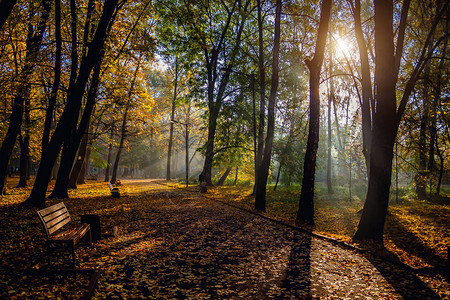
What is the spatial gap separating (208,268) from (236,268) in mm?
537

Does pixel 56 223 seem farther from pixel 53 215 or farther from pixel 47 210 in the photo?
pixel 47 210

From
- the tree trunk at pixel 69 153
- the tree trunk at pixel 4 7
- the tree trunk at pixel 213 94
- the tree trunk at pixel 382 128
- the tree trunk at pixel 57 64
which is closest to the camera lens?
the tree trunk at pixel 4 7

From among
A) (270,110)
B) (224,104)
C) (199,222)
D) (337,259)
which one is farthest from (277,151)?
(337,259)

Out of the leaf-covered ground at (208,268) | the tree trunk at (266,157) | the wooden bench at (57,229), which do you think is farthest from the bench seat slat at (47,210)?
the tree trunk at (266,157)

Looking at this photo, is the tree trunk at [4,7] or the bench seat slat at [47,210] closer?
the bench seat slat at [47,210]

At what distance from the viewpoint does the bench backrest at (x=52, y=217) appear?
433 centimetres

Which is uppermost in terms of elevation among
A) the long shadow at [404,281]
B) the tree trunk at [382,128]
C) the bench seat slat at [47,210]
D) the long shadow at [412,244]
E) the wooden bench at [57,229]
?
the tree trunk at [382,128]

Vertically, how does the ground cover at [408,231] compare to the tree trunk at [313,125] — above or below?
below

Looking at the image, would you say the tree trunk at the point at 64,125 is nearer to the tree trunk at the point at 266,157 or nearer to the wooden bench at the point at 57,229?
the wooden bench at the point at 57,229

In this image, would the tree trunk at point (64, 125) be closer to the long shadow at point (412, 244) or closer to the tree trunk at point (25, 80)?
the tree trunk at point (25, 80)

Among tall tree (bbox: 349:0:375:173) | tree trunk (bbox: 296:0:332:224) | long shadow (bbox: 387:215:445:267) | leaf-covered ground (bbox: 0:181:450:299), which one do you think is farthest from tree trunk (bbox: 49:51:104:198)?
long shadow (bbox: 387:215:445:267)

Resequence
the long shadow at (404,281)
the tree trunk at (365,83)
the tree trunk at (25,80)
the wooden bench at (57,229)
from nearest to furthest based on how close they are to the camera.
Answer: the long shadow at (404,281), the wooden bench at (57,229), the tree trunk at (365,83), the tree trunk at (25,80)

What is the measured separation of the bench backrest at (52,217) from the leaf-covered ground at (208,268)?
0.67m

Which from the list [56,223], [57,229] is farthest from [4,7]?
[57,229]
